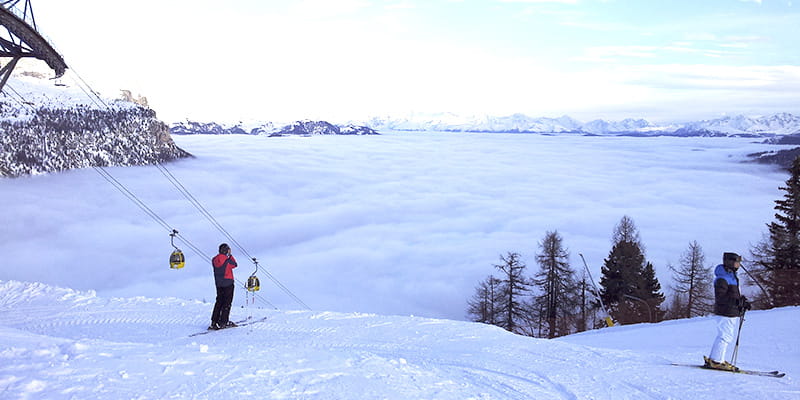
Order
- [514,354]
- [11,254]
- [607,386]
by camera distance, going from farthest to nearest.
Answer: [11,254] → [514,354] → [607,386]

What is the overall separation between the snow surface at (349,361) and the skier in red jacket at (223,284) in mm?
582

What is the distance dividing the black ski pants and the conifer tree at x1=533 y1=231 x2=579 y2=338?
2945 cm

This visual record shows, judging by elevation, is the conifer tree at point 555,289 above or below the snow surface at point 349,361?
below

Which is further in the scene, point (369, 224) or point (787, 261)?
point (369, 224)

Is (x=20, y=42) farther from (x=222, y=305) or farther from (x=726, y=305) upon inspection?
(x=726, y=305)

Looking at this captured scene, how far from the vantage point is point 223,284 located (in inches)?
442

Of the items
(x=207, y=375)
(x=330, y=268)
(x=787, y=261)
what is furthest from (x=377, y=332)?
(x=330, y=268)

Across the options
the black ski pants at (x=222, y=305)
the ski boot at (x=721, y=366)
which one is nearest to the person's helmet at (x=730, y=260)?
the ski boot at (x=721, y=366)

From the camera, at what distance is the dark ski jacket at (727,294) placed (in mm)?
7602

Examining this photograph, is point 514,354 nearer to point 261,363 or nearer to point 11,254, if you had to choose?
point 261,363

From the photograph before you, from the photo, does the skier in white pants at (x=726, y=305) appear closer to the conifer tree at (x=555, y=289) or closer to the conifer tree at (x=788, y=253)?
the conifer tree at (x=788, y=253)

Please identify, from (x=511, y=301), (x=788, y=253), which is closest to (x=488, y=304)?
(x=511, y=301)

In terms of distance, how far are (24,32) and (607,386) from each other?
20089 mm

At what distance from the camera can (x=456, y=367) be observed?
7910 mm
